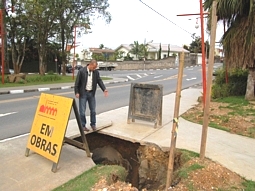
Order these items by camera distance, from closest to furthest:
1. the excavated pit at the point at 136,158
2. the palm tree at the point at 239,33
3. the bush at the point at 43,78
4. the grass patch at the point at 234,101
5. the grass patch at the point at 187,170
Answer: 1. the grass patch at the point at 187,170
2. the excavated pit at the point at 136,158
3. the palm tree at the point at 239,33
4. the grass patch at the point at 234,101
5. the bush at the point at 43,78

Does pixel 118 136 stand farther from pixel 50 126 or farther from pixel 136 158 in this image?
pixel 50 126

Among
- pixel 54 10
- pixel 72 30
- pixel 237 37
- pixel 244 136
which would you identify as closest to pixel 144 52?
pixel 72 30

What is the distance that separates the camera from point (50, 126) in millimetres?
4156

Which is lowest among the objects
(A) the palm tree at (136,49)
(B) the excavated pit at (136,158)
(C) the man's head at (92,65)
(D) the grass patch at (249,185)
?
(B) the excavated pit at (136,158)

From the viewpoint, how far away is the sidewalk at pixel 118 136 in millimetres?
3584

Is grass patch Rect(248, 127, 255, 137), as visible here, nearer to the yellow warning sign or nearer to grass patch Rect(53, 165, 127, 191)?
grass patch Rect(53, 165, 127, 191)

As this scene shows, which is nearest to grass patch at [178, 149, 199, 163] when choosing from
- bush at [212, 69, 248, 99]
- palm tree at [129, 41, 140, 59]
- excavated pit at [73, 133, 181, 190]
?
excavated pit at [73, 133, 181, 190]

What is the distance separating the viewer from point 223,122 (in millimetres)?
6797

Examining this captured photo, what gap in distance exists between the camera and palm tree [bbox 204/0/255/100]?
8.73m

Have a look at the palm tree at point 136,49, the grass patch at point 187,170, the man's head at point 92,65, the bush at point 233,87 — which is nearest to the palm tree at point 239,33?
the bush at point 233,87

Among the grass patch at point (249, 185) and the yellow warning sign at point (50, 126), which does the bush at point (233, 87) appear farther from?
the yellow warning sign at point (50, 126)

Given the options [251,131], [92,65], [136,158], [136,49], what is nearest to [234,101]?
[251,131]

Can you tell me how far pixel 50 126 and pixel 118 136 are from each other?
5.99 feet

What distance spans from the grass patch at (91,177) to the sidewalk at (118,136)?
0.41 feet
